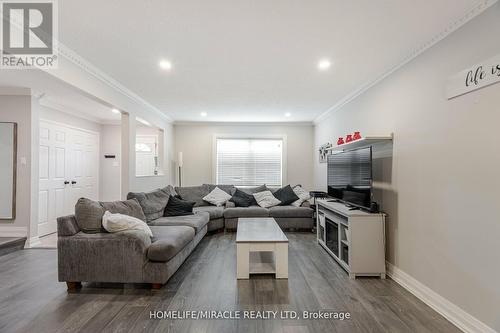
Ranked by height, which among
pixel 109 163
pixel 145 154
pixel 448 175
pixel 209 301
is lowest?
pixel 209 301

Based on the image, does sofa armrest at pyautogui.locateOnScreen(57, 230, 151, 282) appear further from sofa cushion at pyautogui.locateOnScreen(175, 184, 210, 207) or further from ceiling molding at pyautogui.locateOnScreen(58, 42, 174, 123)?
sofa cushion at pyautogui.locateOnScreen(175, 184, 210, 207)

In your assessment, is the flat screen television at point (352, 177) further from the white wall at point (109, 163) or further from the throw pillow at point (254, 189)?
the white wall at point (109, 163)

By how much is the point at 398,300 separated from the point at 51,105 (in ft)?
20.4

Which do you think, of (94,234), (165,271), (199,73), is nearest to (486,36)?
(199,73)

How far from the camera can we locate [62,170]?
495 cm

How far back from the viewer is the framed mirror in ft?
12.8

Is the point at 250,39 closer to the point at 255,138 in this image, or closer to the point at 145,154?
the point at 255,138

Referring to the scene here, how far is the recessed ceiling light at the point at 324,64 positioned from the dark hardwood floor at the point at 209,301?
8.29 feet

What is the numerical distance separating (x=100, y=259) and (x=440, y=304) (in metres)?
3.27

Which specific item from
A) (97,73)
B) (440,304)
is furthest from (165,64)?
(440,304)

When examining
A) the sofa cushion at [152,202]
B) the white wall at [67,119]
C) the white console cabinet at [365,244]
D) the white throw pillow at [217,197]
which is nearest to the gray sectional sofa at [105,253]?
the sofa cushion at [152,202]

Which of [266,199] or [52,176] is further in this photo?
[266,199]

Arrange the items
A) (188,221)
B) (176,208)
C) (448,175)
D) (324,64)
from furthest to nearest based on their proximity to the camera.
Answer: (176,208) < (188,221) < (324,64) < (448,175)

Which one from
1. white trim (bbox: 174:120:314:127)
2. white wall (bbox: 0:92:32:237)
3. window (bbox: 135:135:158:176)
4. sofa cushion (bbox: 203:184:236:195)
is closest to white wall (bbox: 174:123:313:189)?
white trim (bbox: 174:120:314:127)
